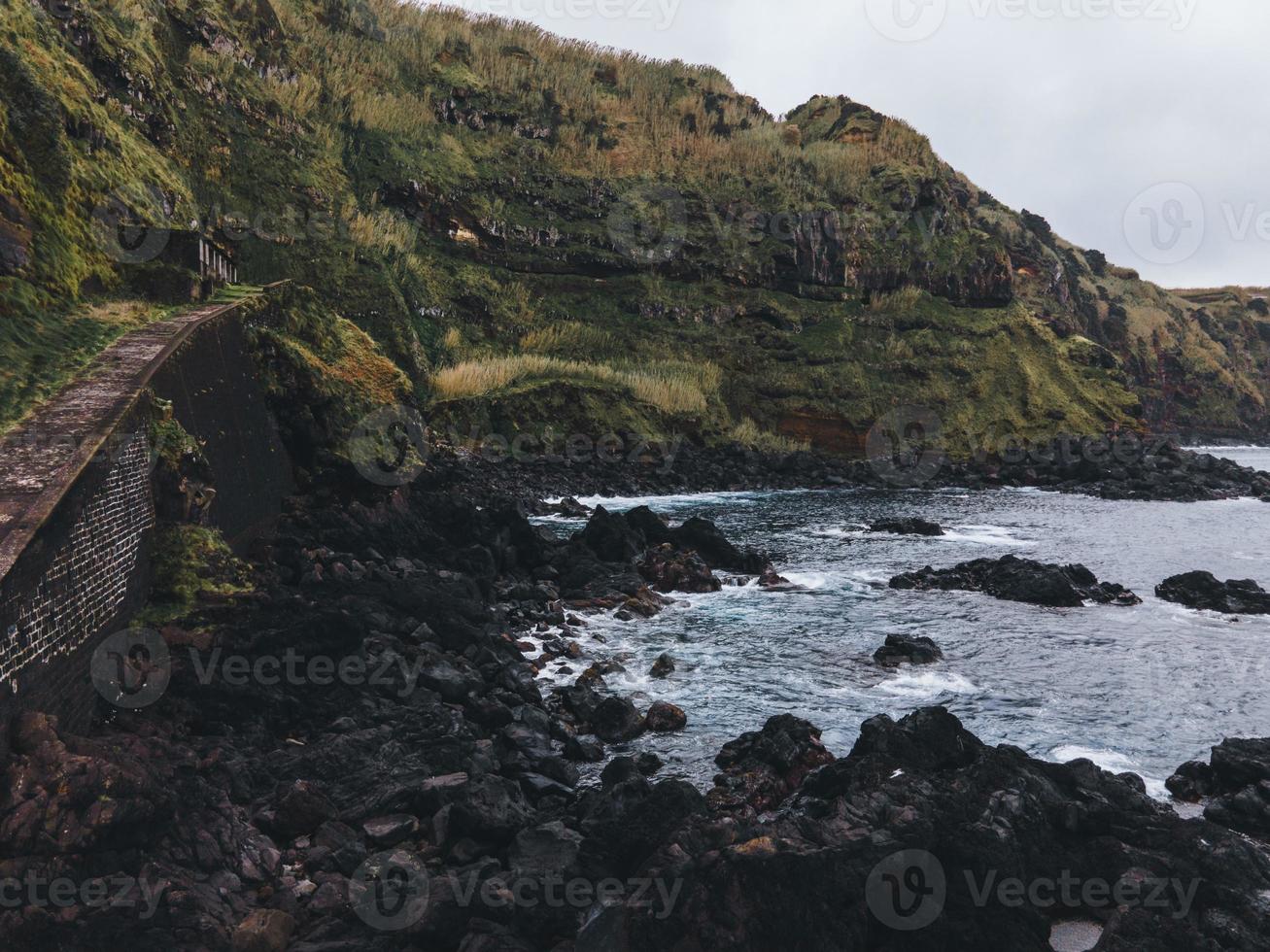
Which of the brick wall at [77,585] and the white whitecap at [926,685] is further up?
the brick wall at [77,585]

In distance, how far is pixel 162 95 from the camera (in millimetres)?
36781

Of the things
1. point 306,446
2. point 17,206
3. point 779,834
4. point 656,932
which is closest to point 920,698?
point 779,834

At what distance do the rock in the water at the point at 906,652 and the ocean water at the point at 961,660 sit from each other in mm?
289

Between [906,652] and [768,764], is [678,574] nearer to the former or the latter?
[906,652]

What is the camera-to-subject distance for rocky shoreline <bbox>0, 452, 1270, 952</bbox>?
606 centimetres

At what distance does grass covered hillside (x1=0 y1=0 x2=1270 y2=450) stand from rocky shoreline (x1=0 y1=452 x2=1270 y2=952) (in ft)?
64.2

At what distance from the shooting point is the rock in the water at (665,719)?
11.8 metres

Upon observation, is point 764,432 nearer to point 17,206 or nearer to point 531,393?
point 531,393

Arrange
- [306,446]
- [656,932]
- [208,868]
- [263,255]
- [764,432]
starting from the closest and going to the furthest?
[656,932] → [208,868] → [306,446] → [263,255] → [764,432]

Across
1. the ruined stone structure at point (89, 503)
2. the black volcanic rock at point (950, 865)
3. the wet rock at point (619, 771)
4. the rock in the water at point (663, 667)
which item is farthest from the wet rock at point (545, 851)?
the rock in the water at point (663, 667)

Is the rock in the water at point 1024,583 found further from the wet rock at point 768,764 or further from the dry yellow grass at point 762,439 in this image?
the dry yellow grass at point 762,439

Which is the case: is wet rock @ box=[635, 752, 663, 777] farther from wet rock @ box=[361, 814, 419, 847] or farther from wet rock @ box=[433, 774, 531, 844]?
wet rock @ box=[361, 814, 419, 847]

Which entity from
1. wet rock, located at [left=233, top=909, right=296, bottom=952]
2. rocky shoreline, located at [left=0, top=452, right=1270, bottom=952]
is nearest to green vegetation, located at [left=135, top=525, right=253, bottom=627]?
rocky shoreline, located at [left=0, top=452, right=1270, bottom=952]

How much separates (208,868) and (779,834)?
518 centimetres
